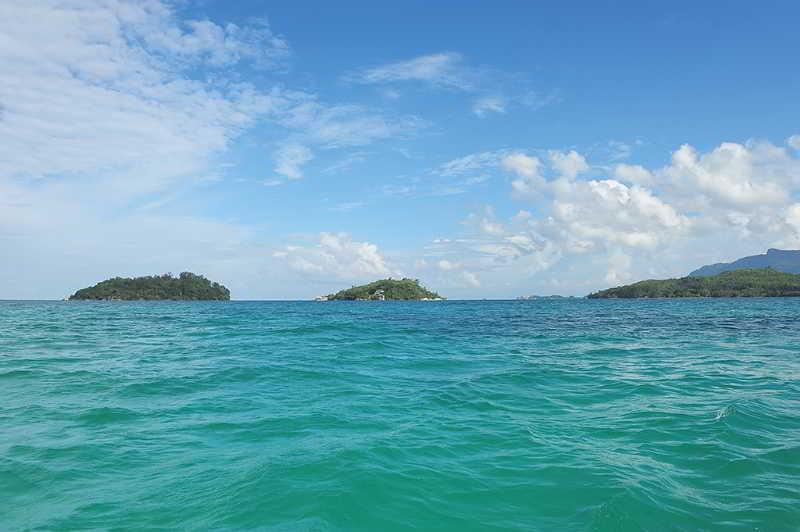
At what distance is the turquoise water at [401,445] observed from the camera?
304 inches

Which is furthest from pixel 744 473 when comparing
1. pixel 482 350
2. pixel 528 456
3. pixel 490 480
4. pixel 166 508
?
pixel 482 350

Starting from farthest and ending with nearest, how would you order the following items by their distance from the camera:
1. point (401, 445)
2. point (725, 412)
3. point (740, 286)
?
point (740, 286) < point (725, 412) < point (401, 445)

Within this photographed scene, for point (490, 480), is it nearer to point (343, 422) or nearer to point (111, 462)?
point (343, 422)

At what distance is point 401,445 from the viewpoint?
35.4ft

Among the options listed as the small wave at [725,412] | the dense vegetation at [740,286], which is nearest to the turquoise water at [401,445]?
the small wave at [725,412]

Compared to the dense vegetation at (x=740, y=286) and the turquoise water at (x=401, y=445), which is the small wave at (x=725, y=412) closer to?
the turquoise water at (x=401, y=445)

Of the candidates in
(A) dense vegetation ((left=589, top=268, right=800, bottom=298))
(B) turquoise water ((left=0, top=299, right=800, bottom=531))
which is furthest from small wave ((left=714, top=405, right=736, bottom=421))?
(A) dense vegetation ((left=589, top=268, right=800, bottom=298))

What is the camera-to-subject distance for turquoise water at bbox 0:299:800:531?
7.71m

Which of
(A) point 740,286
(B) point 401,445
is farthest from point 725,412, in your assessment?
(A) point 740,286

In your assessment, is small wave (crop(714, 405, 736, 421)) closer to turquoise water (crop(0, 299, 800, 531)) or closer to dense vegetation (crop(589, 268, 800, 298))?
turquoise water (crop(0, 299, 800, 531))

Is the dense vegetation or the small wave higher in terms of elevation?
the dense vegetation

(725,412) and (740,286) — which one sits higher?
(740,286)

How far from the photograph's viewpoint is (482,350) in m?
27.3

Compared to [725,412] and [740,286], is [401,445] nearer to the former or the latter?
[725,412]
